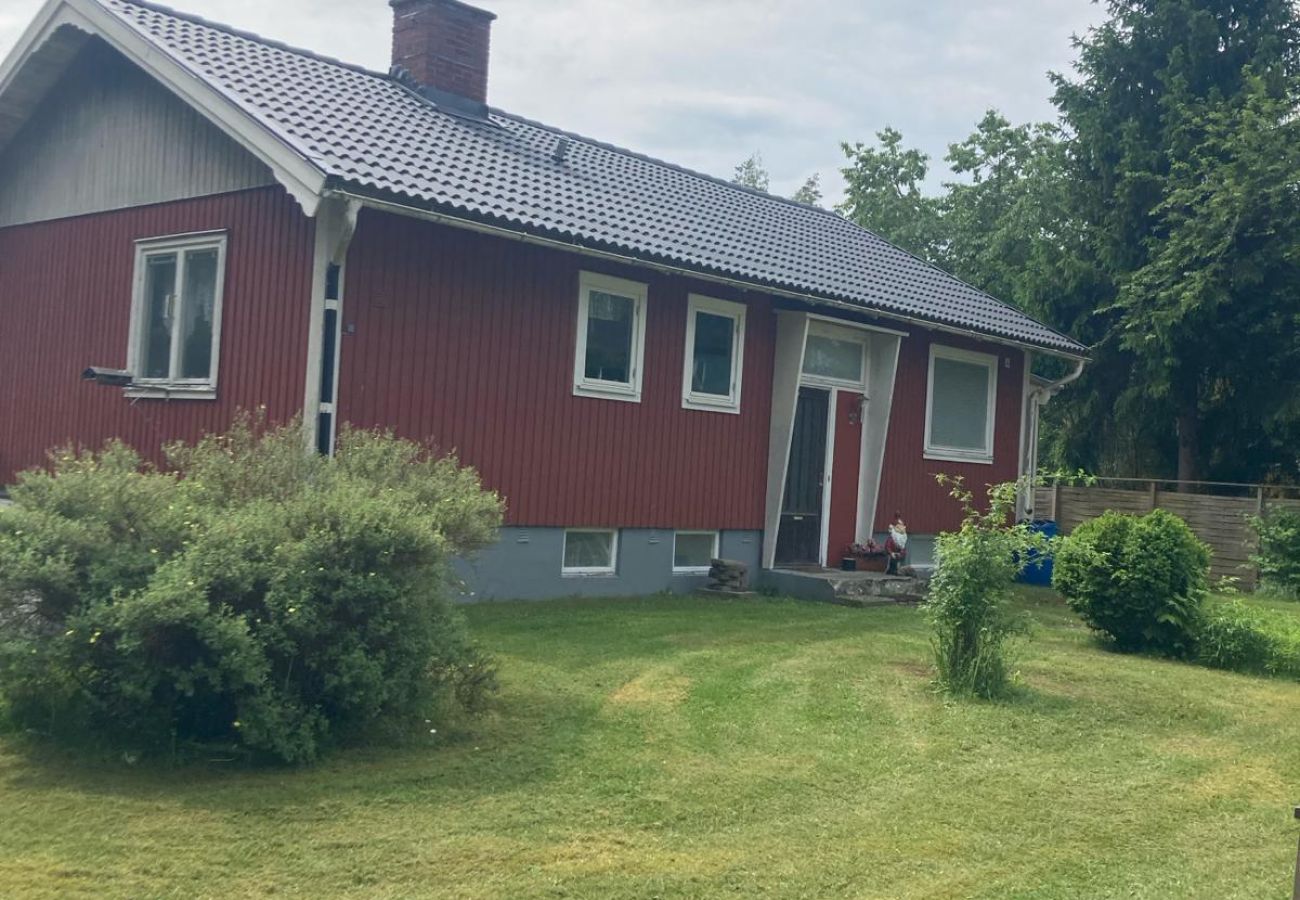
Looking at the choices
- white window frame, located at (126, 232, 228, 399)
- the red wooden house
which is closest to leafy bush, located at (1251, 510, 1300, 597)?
the red wooden house

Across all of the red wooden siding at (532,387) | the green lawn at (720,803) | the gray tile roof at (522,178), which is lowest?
the green lawn at (720,803)

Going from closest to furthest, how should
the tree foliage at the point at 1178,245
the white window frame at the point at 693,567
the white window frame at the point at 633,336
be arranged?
the white window frame at the point at 633,336 → the white window frame at the point at 693,567 → the tree foliage at the point at 1178,245

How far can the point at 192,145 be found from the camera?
39.6 ft

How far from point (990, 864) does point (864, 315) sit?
35.5ft

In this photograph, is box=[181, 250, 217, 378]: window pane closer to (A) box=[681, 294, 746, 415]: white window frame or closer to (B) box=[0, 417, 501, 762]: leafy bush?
(A) box=[681, 294, 746, 415]: white window frame

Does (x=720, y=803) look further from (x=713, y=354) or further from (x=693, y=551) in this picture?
(x=713, y=354)

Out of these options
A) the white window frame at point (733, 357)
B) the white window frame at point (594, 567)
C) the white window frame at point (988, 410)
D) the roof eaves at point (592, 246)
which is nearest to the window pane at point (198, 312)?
the roof eaves at point (592, 246)

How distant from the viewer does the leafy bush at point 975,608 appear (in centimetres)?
837

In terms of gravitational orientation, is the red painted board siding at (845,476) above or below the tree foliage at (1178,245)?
below

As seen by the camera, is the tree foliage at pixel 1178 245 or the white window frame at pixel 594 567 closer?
the white window frame at pixel 594 567

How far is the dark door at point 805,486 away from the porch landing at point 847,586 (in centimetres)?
42

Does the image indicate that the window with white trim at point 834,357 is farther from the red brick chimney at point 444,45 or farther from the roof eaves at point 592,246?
the red brick chimney at point 444,45

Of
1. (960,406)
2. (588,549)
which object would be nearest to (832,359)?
(960,406)

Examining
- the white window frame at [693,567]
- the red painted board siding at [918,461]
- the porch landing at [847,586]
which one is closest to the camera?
the porch landing at [847,586]
